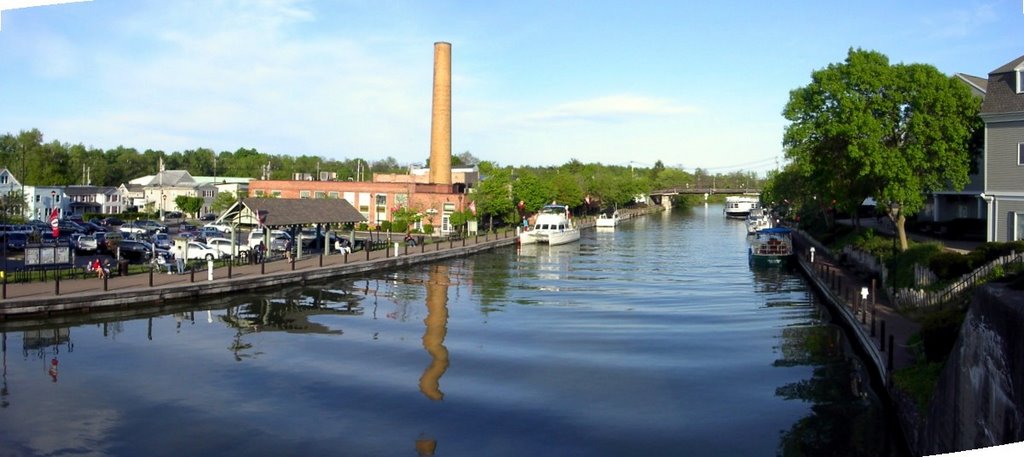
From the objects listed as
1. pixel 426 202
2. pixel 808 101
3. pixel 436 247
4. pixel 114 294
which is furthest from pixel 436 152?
pixel 114 294

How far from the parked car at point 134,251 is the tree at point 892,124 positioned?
37677 mm

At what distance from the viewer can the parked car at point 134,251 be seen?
51991 millimetres

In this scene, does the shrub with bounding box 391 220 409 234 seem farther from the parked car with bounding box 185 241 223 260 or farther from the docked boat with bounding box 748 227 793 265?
the docked boat with bounding box 748 227 793 265

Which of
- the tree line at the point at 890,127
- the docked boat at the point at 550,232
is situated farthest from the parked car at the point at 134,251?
the tree line at the point at 890,127

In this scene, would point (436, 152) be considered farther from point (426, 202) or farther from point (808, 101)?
point (808, 101)

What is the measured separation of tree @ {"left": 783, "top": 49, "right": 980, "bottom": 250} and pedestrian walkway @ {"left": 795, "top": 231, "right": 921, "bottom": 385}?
14.3ft

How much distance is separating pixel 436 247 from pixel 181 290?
28946mm

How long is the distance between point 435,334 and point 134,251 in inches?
1135

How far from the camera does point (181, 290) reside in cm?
3703

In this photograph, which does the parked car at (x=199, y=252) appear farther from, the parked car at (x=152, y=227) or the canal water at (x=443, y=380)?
the parked car at (x=152, y=227)

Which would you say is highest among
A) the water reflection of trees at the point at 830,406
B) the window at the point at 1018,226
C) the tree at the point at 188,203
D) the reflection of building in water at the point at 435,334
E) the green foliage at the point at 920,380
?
the tree at the point at 188,203

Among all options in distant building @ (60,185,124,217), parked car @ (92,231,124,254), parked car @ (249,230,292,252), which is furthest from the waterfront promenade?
distant building @ (60,185,124,217)

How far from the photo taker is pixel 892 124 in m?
42.7

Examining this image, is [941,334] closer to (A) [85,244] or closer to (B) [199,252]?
(B) [199,252]
